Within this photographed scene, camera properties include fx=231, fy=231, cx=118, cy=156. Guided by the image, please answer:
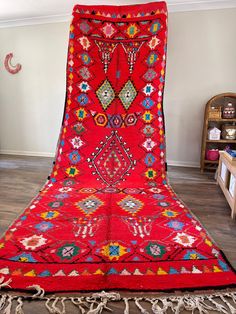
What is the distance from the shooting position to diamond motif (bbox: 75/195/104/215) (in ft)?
6.03

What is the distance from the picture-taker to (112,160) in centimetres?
239

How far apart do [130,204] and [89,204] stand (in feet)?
1.12

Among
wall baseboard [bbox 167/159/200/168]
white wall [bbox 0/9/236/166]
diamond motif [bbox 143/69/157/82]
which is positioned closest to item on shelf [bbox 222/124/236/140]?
white wall [bbox 0/9/236/166]

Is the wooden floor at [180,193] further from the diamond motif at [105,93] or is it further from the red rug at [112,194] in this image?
the diamond motif at [105,93]

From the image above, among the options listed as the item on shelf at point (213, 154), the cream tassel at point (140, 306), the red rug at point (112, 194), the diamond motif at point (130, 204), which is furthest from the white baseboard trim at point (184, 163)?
the cream tassel at point (140, 306)

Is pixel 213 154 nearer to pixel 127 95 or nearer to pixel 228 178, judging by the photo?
pixel 228 178

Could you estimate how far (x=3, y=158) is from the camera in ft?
11.8

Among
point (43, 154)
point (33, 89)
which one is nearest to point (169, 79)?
point (33, 89)

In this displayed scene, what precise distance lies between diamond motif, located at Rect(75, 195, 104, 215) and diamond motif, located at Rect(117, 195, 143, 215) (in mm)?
179

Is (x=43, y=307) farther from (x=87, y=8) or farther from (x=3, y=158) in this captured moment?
(x=3, y=158)

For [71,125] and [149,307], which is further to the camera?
[71,125]

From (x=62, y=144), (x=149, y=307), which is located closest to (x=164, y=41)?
(x=62, y=144)

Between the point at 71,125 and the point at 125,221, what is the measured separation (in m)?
1.22

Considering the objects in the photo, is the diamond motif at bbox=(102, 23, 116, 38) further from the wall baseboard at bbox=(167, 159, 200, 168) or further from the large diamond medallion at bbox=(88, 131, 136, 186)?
the wall baseboard at bbox=(167, 159, 200, 168)
